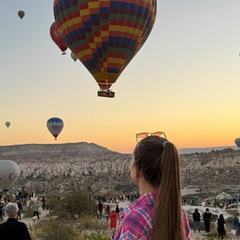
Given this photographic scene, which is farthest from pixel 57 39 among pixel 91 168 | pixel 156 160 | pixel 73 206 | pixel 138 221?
pixel 91 168

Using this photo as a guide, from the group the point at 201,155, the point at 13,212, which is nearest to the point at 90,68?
the point at 13,212

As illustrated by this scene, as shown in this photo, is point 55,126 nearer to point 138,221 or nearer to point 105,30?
point 105,30

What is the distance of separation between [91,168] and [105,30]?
61.2m

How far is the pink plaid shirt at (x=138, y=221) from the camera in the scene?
1.54 m

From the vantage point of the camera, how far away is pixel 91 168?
76.1 meters

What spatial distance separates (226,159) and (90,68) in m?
43.8

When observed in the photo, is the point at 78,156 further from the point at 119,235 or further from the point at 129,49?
the point at 119,235

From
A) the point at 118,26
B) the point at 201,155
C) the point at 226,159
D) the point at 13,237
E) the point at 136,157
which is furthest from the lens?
the point at 201,155

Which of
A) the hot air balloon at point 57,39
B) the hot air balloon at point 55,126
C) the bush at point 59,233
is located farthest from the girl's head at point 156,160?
the hot air balloon at point 55,126

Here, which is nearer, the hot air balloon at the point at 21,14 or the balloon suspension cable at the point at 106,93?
the balloon suspension cable at the point at 106,93

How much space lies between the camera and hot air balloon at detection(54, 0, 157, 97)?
15844 mm

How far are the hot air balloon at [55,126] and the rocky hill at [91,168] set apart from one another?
6541 millimetres

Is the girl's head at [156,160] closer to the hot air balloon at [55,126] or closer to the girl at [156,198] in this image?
the girl at [156,198]

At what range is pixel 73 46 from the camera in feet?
56.3
